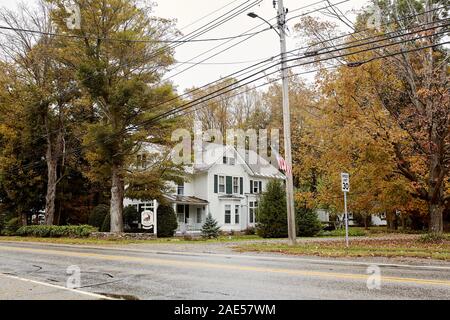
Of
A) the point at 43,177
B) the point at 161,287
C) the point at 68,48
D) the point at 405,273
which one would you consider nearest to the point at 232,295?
the point at 161,287

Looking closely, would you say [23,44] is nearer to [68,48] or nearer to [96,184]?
A: [68,48]

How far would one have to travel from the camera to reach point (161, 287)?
8859 mm

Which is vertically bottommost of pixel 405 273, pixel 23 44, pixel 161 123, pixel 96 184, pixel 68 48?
pixel 405 273

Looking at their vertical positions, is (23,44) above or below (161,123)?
above

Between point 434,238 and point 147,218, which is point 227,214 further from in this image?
point 434,238

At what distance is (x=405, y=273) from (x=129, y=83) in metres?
23.1

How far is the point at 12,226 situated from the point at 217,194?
1911 cm

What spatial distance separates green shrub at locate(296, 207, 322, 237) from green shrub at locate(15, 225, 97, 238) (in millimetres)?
15947

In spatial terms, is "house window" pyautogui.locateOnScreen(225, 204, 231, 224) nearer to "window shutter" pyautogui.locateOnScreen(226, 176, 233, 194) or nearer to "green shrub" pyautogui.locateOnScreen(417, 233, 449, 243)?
"window shutter" pyautogui.locateOnScreen(226, 176, 233, 194)

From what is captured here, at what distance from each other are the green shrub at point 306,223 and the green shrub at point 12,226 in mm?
25078

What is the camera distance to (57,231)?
109ft

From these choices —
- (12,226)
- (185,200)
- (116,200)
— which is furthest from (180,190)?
(12,226)
